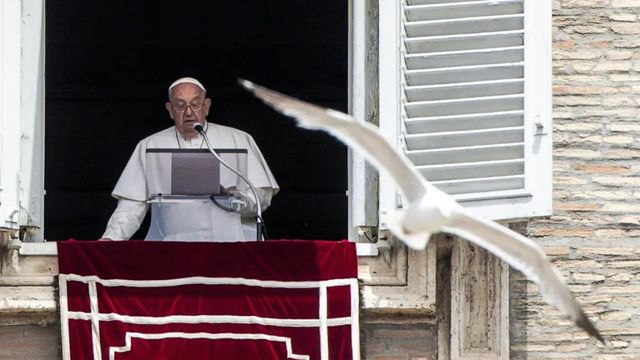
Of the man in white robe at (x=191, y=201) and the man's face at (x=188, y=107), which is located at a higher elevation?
the man's face at (x=188, y=107)

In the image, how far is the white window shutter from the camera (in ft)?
32.2

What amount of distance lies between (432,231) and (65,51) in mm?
4490

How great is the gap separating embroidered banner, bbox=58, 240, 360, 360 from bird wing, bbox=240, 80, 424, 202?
102cm

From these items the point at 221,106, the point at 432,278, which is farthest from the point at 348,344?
the point at 221,106

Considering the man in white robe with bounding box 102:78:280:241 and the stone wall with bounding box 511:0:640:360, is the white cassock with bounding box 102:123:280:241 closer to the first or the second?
the man in white robe with bounding box 102:78:280:241

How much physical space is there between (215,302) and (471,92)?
52.0 inches

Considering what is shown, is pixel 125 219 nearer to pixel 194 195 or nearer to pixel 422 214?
pixel 194 195

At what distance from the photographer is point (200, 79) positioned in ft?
43.4

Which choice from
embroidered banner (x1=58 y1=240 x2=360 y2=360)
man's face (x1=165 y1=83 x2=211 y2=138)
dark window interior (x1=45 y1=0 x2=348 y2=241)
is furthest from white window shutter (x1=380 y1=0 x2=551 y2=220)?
dark window interior (x1=45 y1=0 x2=348 y2=241)

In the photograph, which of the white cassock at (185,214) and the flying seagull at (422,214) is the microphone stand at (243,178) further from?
the flying seagull at (422,214)

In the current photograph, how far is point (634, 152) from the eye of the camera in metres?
10.4

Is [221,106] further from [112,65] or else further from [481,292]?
[481,292]

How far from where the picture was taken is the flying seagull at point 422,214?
8633mm

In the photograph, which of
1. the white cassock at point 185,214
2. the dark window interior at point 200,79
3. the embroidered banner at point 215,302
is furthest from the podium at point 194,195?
the dark window interior at point 200,79
